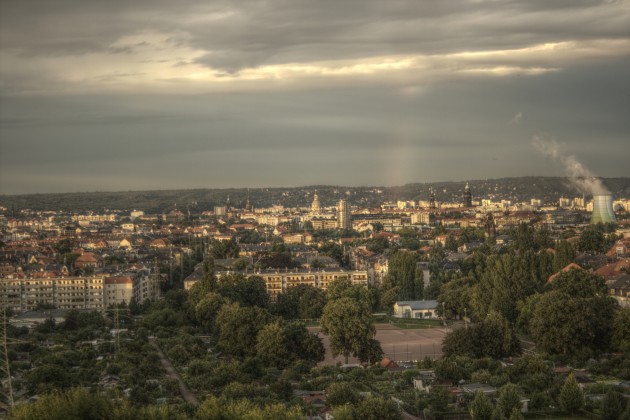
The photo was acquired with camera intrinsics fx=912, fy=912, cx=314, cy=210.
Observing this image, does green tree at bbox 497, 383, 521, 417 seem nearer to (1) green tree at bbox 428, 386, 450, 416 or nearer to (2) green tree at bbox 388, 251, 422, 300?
(1) green tree at bbox 428, 386, 450, 416

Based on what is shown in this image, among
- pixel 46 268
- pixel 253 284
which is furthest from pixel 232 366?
pixel 46 268

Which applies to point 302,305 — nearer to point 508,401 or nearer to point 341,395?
point 341,395

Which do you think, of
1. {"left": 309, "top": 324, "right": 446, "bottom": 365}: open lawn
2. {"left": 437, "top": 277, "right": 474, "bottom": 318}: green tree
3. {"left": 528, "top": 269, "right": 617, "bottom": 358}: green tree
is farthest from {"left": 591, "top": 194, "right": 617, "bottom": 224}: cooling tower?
{"left": 528, "top": 269, "right": 617, "bottom": 358}: green tree

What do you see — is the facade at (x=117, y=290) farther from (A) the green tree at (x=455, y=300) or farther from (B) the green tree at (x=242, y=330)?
(A) the green tree at (x=455, y=300)

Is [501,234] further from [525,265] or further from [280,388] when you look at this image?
[280,388]

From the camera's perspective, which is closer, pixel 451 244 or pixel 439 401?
pixel 439 401

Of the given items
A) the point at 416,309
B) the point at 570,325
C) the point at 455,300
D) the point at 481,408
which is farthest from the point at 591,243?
the point at 481,408

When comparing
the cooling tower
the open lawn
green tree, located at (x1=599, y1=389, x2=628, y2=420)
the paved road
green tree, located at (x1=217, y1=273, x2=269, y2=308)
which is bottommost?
the open lawn
